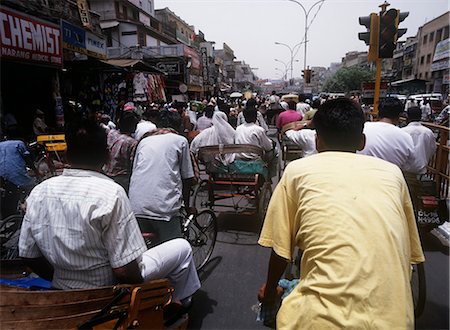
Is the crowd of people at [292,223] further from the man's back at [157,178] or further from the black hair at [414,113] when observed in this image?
the black hair at [414,113]

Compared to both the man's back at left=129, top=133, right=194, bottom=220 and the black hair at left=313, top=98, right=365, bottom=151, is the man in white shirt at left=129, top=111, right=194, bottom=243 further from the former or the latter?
the black hair at left=313, top=98, right=365, bottom=151

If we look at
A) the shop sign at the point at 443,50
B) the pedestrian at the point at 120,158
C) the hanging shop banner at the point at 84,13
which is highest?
the shop sign at the point at 443,50

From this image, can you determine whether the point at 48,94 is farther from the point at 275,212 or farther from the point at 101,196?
the point at 275,212

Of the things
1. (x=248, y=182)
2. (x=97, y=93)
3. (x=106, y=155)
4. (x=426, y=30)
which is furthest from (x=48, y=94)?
(x=426, y=30)

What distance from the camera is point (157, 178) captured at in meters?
3.08

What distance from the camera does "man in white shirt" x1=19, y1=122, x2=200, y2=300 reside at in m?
1.81

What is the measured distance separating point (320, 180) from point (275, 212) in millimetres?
232

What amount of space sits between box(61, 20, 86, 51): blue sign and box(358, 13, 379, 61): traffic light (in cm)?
777

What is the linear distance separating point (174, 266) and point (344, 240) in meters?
1.55

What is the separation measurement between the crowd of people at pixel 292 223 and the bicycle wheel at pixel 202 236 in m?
0.68

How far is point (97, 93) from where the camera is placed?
1248 cm

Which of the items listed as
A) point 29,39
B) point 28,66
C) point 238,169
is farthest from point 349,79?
point 238,169

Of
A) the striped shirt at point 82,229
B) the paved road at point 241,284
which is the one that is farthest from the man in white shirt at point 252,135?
the striped shirt at point 82,229

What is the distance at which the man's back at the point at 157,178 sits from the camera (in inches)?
121
